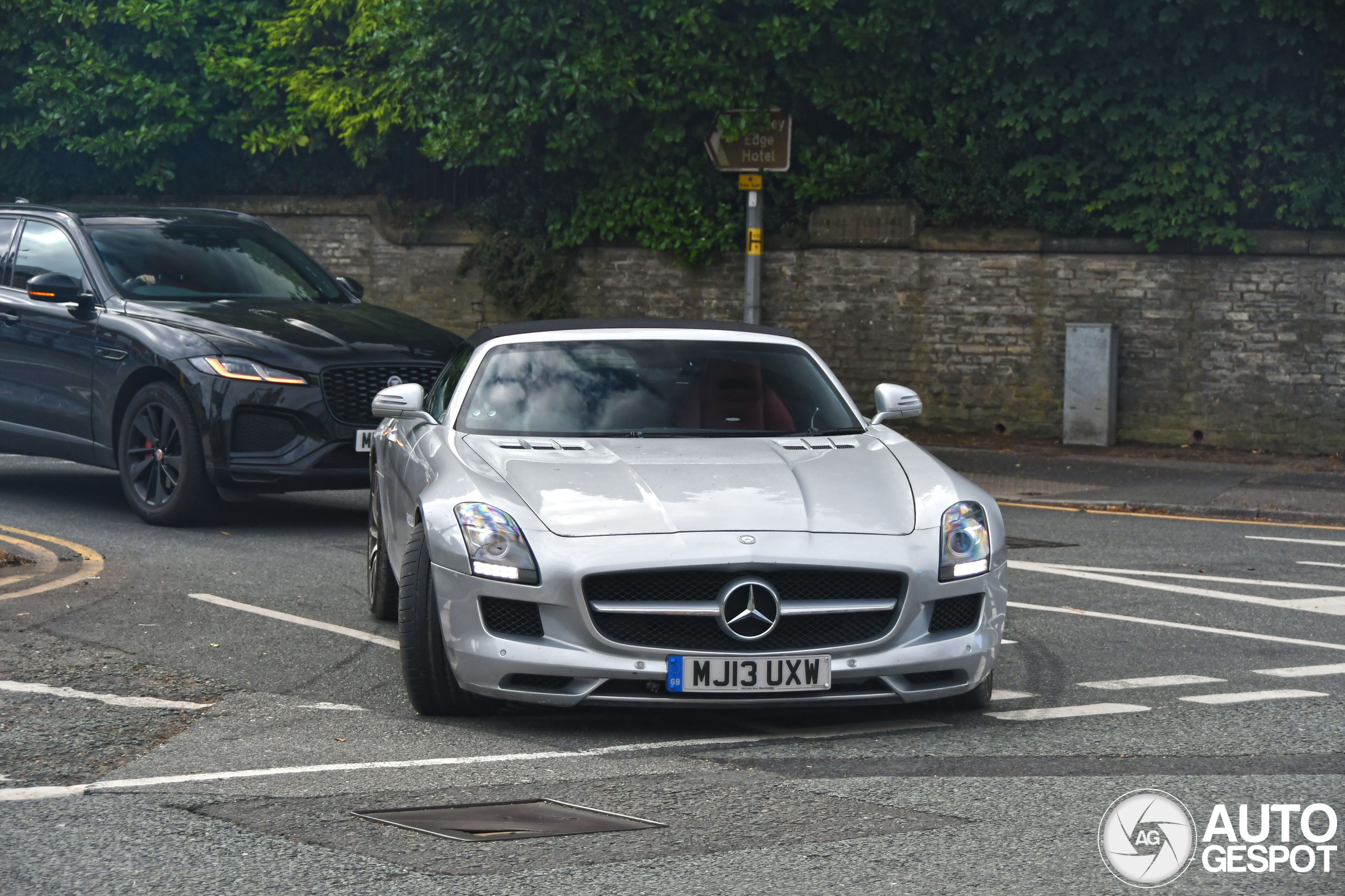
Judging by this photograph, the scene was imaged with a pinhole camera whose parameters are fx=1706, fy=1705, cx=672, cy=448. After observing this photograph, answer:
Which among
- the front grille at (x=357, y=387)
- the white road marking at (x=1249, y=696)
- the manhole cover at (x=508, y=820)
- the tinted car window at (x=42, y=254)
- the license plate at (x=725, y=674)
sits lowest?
the white road marking at (x=1249, y=696)

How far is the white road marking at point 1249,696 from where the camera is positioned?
6508 mm

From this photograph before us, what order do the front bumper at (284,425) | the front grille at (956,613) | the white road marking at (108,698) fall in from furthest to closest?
the front bumper at (284,425) → the white road marking at (108,698) → the front grille at (956,613)

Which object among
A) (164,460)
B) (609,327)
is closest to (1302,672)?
(609,327)

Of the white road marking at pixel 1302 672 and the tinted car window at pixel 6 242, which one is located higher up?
the tinted car window at pixel 6 242

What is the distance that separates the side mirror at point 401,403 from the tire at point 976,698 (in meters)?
2.64

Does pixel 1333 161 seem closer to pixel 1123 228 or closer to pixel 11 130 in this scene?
pixel 1123 228

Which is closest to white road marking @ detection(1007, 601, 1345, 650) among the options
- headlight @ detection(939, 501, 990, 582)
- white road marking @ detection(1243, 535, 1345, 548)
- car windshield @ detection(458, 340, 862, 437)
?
car windshield @ detection(458, 340, 862, 437)

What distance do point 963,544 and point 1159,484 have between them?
29.2 ft

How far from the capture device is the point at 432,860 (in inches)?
174

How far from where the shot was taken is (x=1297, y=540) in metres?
11.6

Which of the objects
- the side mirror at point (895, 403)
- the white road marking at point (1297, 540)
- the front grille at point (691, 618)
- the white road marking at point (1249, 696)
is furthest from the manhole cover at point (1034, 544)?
the front grille at point (691, 618)

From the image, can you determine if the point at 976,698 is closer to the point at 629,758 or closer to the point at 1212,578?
the point at 629,758

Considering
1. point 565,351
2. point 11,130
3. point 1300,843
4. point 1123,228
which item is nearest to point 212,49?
point 11,130

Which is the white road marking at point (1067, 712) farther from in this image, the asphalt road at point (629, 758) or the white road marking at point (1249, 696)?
the white road marking at point (1249, 696)
